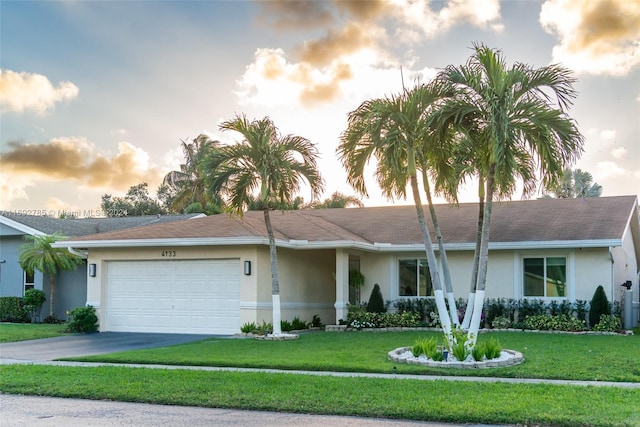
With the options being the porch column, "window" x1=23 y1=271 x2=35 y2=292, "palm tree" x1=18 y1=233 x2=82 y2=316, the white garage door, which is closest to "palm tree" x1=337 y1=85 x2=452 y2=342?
the porch column

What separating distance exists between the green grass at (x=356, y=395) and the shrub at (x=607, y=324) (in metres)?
9.79

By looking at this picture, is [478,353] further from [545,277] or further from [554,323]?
[545,277]

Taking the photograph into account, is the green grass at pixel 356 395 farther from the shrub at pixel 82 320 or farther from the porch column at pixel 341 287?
the porch column at pixel 341 287

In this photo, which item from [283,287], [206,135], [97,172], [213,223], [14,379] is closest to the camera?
[14,379]

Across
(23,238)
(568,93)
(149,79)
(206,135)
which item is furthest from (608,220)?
(206,135)

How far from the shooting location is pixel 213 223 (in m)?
21.7

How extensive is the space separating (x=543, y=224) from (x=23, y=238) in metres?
19.4

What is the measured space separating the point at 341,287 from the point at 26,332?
31.4 ft

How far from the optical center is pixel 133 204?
5625cm

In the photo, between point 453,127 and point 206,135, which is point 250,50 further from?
point 206,135

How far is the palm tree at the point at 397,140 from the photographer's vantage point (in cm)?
1327

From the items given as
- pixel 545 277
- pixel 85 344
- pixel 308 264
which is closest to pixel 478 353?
pixel 545 277


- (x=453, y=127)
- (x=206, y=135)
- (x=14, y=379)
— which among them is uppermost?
(x=206, y=135)

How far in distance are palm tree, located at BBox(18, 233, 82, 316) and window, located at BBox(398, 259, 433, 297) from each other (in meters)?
11.9
